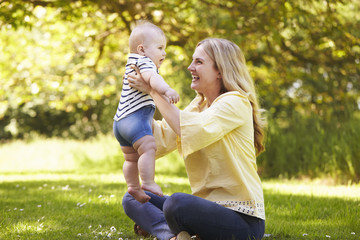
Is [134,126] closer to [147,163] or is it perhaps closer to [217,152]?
[147,163]

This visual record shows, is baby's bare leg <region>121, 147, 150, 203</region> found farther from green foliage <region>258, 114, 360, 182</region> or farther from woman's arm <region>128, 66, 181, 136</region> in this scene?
green foliage <region>258, 114, 360, 182</region>

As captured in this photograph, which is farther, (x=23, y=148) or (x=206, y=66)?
(x=23, y=148)

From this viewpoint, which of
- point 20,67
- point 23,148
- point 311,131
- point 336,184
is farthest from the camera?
point 23,148

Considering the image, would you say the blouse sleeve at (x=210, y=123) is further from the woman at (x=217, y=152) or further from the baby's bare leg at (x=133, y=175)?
the baby's bare leg at (x=133, y=175)

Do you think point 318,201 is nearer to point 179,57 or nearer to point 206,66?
point 206,66

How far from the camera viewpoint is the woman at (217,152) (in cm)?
258

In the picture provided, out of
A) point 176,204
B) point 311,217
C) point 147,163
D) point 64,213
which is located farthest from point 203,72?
point 64,213

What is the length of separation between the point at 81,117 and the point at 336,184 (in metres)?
13.3

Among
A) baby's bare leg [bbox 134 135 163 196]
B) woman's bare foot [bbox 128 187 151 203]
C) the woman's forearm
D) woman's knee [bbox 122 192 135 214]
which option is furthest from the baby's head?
woman's knee [bbox 122 192 135 214]

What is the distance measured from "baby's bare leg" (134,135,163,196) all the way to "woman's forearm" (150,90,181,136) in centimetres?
17

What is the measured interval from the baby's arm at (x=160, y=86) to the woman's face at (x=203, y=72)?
462 millimetres

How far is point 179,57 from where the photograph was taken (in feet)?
26.2

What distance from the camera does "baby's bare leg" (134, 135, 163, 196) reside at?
2.51m

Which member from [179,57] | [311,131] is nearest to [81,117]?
[179,57]
